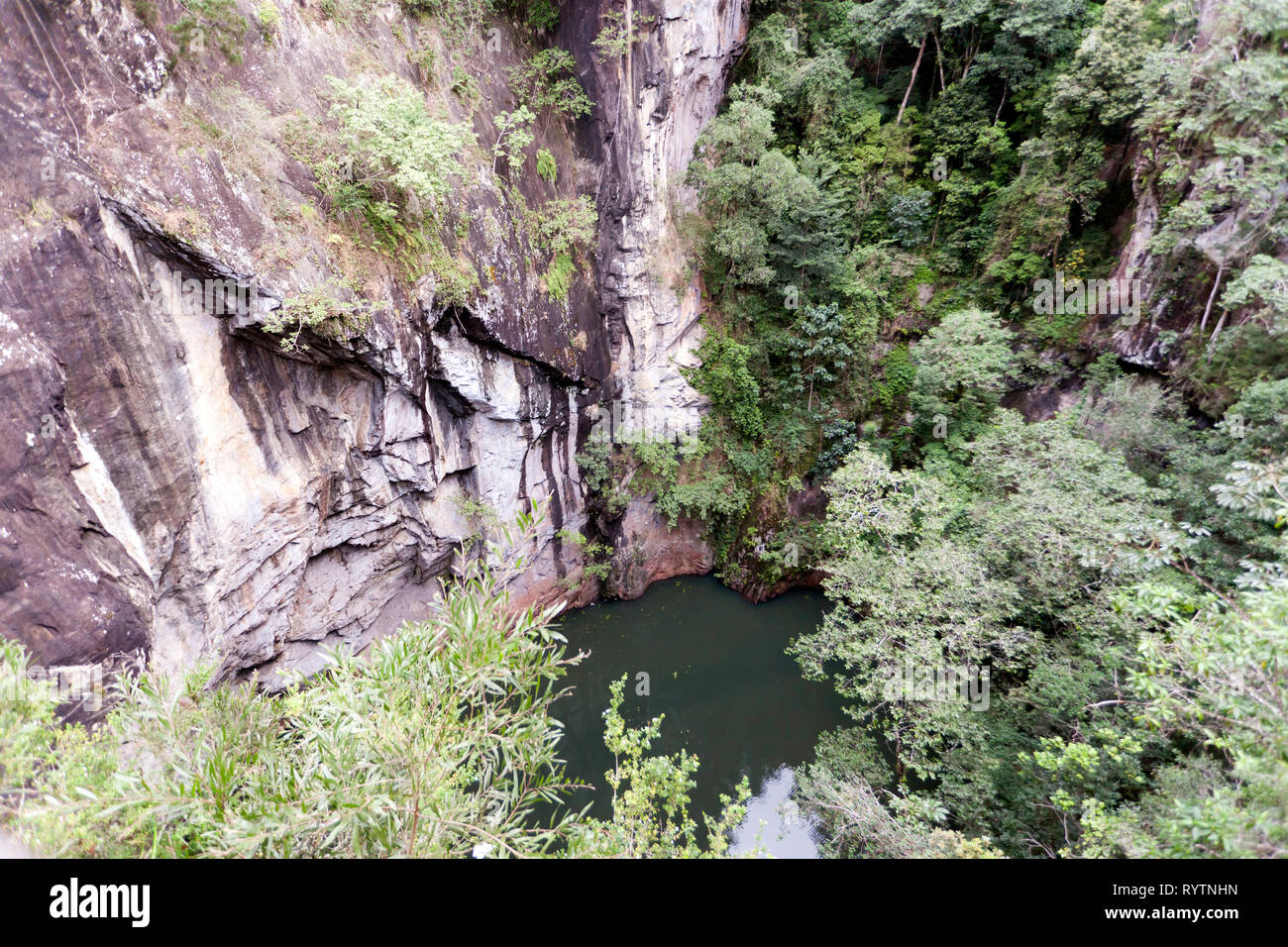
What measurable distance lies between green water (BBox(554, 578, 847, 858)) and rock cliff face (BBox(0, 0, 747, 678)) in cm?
249

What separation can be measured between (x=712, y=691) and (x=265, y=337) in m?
10.1

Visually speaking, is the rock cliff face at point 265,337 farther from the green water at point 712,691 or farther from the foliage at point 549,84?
the green water at point 712,691

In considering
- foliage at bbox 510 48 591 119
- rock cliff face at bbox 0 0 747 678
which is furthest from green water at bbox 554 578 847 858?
foliage at bbox 510 48 591 119

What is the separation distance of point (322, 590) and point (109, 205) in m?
5.63

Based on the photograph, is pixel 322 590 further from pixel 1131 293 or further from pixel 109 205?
pixel 1131 293

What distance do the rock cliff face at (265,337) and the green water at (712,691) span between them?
2492 mm

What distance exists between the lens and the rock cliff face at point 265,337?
196 inches

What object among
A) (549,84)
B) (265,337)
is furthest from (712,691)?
(549,84)

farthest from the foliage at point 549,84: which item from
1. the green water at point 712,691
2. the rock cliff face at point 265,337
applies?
the green water at point 712,691

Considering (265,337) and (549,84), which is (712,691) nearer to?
(265,337)

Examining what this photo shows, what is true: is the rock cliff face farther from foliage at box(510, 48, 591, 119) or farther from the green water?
the green water

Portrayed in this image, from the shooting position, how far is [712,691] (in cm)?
1129
